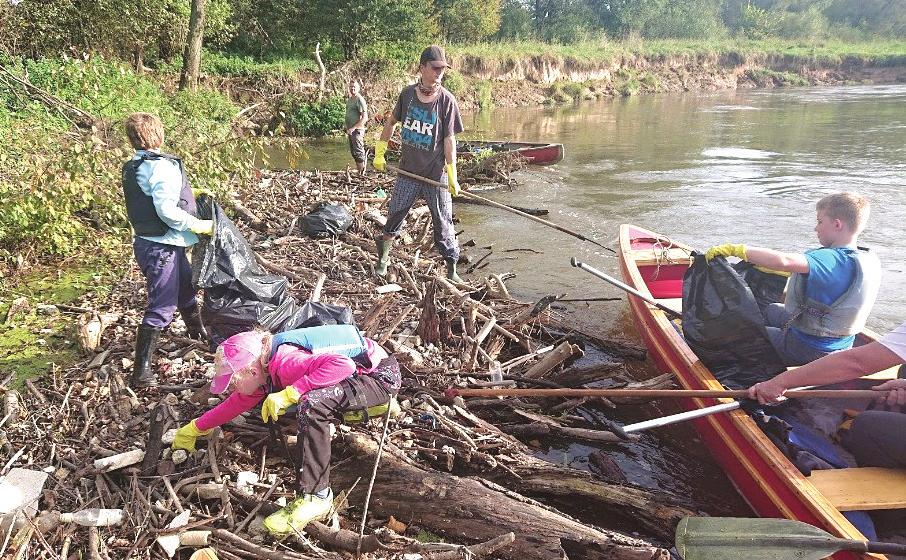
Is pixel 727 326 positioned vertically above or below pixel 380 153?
below

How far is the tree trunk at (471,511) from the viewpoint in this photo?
296 cm

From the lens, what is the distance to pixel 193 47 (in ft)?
52.7

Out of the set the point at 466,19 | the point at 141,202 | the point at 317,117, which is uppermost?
the point at 466,19

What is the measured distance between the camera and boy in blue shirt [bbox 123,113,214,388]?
3902 millimetres

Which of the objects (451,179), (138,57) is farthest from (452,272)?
(138,57)

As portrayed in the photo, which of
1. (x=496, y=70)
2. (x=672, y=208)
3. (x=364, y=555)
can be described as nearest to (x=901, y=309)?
(x=672, y=208)

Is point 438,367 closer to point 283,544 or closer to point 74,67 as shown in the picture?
point 283,544

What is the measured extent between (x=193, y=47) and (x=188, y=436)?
51.2 feet

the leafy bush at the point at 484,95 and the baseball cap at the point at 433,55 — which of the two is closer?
the baseball cap at the point at 433,55

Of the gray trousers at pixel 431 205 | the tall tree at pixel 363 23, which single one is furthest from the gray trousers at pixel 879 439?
the tall tree at pixel 363 23

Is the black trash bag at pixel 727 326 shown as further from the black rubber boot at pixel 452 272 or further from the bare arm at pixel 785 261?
the black rubber boot at pixel 452 272

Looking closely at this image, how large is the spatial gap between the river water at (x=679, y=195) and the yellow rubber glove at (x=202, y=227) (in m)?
2.85

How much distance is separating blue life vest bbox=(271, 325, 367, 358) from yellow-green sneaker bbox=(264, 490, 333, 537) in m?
0.77

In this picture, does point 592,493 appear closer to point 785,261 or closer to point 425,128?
point 785,261
